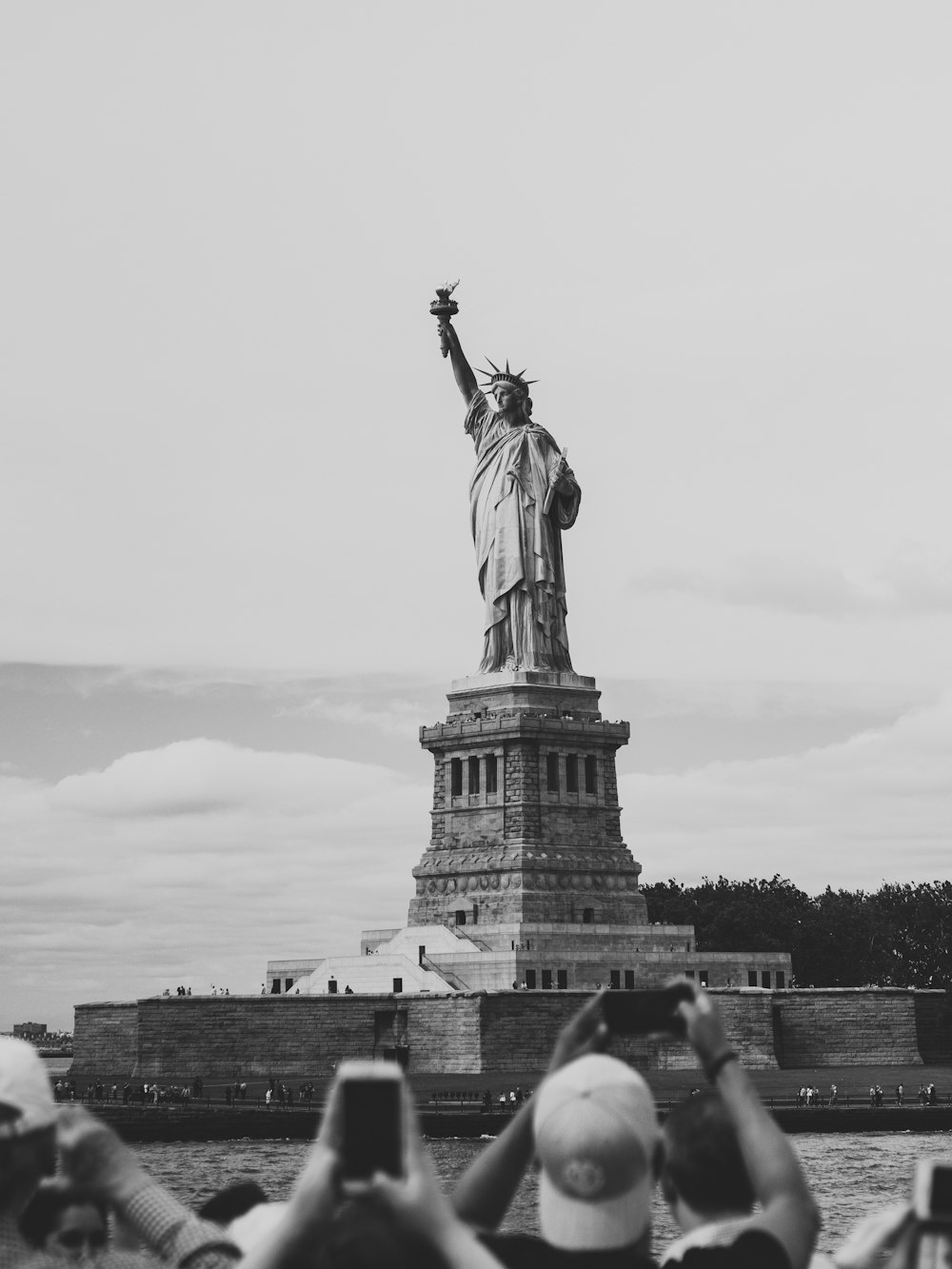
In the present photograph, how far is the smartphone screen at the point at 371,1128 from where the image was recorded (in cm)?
531

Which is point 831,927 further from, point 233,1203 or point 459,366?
point 233,1203

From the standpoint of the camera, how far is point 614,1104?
6.48 meters

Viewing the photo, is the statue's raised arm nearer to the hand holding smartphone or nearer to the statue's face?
the statue's face

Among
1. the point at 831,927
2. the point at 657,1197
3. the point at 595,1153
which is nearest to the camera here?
the point at 595,1153

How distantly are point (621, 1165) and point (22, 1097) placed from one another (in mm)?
1767

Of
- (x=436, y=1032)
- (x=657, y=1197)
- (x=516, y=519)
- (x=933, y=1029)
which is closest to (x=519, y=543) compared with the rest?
(x=516, y=519)

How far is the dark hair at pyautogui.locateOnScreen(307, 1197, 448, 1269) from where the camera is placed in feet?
18.1

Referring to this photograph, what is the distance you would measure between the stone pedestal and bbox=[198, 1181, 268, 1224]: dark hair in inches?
2543

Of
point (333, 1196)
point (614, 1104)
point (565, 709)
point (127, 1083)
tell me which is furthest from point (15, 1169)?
point (565, 709)

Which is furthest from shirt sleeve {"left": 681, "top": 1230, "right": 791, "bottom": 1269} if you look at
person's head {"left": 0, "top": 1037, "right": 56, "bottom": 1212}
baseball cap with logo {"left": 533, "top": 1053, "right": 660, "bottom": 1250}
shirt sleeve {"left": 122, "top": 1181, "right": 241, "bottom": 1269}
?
person's head {"left": 0, "top": 1037, "right": 56, "bottom": 1212}

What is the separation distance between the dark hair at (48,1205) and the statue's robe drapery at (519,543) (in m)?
70.0

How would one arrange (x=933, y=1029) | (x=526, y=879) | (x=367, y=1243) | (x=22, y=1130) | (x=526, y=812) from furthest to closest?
(x=526, y=812) → (x=933, y=1029) → (x=526, y=879) → (x=22, y=1130) → (x=367, y=1243)

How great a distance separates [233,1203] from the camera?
307 inches

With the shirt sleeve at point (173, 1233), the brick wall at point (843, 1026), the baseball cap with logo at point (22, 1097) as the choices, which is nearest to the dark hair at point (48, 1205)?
the shirt sleeve at point (173, 1233)
